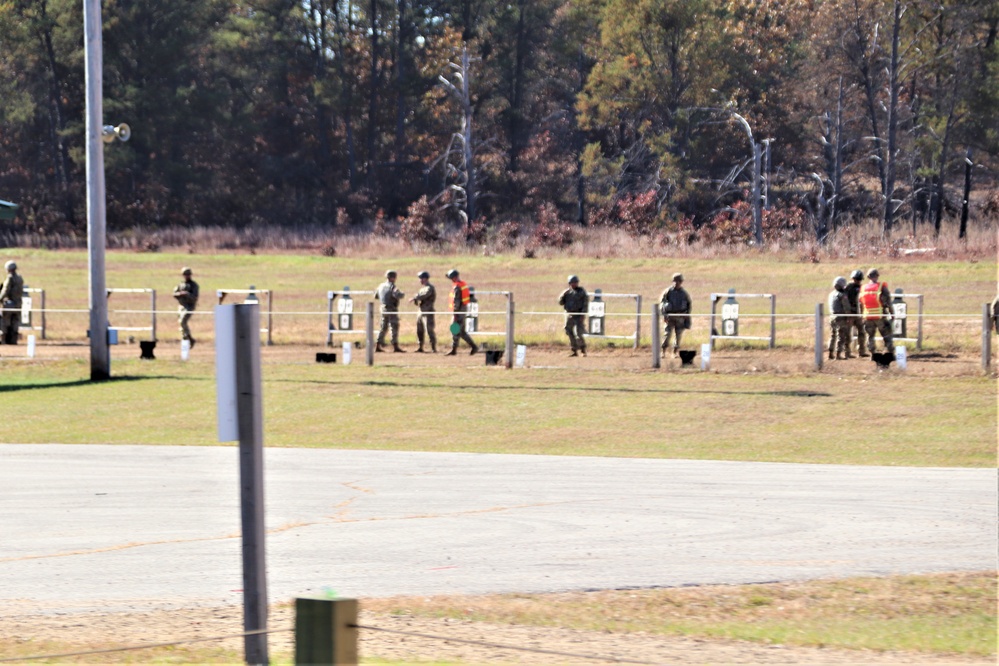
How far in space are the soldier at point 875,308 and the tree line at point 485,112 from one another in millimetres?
32565

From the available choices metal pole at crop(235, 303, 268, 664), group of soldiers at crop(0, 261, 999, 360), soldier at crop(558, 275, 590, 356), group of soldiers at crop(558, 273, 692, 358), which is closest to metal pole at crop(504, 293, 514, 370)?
group of soldiers at crop(0, 261, 999, 360)

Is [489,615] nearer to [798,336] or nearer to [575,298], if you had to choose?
[575,298]

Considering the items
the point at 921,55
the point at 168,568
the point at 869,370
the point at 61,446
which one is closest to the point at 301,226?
the point at 921,55

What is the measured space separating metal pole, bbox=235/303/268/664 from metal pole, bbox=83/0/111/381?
61.0 feet

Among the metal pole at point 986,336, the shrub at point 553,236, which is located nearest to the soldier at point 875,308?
the metal pole at point 986,336

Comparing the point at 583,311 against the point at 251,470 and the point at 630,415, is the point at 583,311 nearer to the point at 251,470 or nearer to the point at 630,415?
the point at 630,415

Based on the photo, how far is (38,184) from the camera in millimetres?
75188

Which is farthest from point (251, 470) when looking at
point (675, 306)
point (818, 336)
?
point (675, 306)

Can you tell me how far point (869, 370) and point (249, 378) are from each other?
20758mm

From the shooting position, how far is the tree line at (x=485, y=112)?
64.8 m

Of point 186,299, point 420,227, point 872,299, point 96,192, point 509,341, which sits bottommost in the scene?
point 509,341

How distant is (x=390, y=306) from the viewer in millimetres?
31812

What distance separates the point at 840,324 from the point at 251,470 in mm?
22643

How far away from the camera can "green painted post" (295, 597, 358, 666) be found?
5.09m
